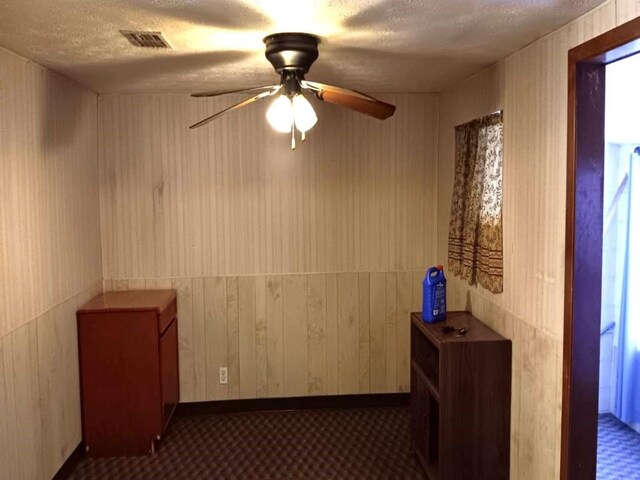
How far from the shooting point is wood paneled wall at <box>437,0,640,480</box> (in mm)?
2266

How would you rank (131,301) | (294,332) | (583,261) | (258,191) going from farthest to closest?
1. (294,332)
2. (258,191)
3. (131,301)
4. (583,261)

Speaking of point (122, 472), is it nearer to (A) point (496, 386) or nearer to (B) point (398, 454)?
(B) point (398, 454)

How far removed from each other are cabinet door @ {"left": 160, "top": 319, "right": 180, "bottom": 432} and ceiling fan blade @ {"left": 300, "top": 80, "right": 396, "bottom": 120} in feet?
6.22

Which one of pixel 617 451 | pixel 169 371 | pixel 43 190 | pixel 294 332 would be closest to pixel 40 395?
pixel 169 371

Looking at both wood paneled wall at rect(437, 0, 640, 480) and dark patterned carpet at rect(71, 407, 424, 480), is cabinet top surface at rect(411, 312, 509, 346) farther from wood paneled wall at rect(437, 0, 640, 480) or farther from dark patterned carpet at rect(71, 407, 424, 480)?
dark patterned carpet at rect(71, 407, 424, 480)

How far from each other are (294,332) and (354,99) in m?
2.16

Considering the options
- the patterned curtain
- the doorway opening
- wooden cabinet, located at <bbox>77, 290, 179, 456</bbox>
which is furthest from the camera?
the doorway opening

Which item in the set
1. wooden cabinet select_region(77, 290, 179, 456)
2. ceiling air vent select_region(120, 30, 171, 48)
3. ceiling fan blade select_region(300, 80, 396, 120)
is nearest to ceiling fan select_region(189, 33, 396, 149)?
ceiling fan blade select_region(300, 80, 396, 120)

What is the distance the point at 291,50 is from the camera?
236cm

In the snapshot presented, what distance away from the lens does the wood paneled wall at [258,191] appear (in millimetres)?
3816

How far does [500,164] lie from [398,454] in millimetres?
1835

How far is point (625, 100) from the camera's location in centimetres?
302

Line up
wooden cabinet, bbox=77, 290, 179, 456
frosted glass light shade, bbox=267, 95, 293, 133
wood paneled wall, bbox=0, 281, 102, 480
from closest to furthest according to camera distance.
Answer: frosted glass light shade, bbox=267, 95, 293, 133 → wood paneled wall, bbox=0, 281, 102, 480 → wooden cabinet, bbox=77, 290, 179, 456

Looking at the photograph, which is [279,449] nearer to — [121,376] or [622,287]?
[121,376]
